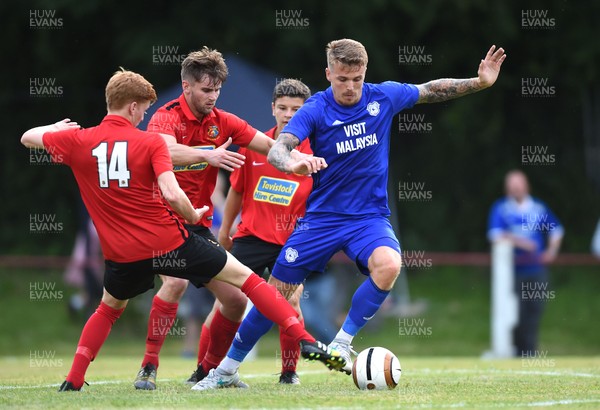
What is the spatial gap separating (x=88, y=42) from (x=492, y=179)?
730 cm

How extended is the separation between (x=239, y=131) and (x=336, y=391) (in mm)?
2008

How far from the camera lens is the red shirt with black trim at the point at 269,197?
25.1 ft

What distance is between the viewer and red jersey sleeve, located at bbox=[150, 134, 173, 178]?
20.1 ft

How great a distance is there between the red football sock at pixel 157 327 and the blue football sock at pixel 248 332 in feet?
1.74

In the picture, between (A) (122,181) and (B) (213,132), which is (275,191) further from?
(A) (122,181)

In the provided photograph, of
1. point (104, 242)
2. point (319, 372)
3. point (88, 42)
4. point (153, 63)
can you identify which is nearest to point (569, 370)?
point (319, 372)

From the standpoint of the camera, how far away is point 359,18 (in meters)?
15.9

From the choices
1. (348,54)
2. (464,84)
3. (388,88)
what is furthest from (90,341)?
(464,84)

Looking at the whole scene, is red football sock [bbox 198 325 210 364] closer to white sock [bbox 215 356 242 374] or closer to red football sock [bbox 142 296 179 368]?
red football sock [bbox 142 296 179 368]

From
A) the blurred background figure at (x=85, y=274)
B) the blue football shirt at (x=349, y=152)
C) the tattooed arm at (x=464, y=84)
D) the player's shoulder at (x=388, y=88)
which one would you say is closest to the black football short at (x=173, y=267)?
the blue football shirt at (x=349, y=152)

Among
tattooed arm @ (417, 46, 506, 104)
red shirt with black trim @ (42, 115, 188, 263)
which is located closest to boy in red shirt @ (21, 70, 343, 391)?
red shirt with black trim @ (42, 115, 188, 263)

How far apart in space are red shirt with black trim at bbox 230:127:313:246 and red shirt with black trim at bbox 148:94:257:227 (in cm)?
45

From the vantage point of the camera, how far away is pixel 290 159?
637 cm

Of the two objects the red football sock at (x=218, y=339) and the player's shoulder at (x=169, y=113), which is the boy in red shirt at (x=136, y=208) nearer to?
the player's shoulder at (x=169, y=113)
